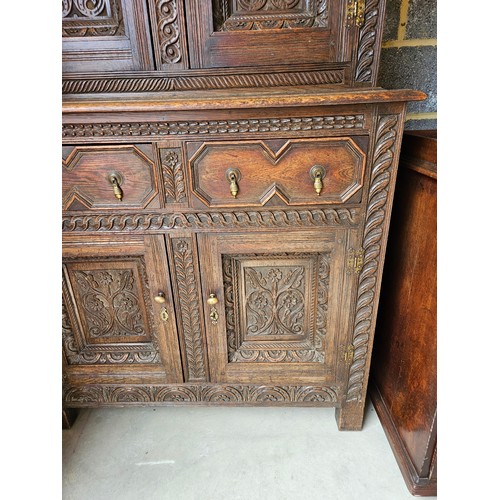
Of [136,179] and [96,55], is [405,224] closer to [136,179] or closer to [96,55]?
[136,179]

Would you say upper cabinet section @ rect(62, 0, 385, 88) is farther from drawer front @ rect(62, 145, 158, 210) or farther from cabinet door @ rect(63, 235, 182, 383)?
cabinet door @ rect(63, 235, 182, 383)

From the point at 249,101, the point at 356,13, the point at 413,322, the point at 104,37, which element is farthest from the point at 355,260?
the point at 104,37

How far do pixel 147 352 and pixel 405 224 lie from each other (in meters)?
0.83

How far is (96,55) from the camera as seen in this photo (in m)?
0.80

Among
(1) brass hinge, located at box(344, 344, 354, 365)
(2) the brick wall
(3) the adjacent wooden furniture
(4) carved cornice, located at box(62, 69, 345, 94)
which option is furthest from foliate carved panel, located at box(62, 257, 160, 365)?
(2) the brick wall

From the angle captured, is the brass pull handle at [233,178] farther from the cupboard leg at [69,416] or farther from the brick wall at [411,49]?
the cupboard leg at [69,416]

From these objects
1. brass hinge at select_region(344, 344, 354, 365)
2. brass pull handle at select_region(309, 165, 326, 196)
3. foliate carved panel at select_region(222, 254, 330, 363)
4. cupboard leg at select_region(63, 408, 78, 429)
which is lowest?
cupboard leg at select_region(63, 408, 78, 429)

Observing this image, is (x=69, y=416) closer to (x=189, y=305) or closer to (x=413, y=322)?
(x=189, y=305)

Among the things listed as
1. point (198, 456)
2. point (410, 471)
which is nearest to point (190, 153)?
point (198, 456)

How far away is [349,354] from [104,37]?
A: 103cm

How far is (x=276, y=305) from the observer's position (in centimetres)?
92

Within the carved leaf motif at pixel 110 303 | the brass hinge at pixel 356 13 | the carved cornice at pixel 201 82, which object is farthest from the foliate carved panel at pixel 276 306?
the brass hinge at pixel 356 13

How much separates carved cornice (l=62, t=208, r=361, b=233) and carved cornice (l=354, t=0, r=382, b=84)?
1.07ft

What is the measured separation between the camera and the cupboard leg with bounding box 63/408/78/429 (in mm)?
1047
